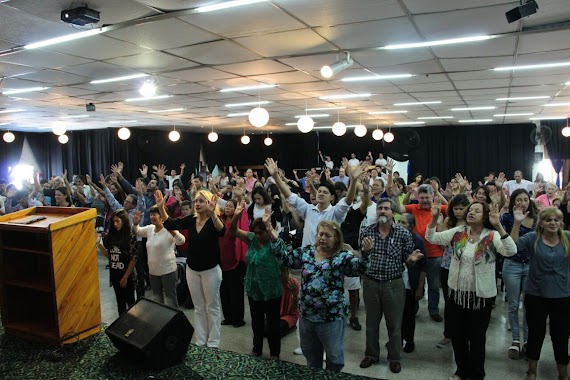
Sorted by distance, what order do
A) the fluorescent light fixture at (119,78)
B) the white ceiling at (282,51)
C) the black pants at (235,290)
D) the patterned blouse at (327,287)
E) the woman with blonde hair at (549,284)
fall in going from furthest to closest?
the fluorescent light fixture at (119,78) → the black pants at (235,290) → the white ceiling at (282,51) → the woman with blonde hair at (549,284) → the patterned blouse at (327,287)

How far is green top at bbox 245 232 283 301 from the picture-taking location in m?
3.55

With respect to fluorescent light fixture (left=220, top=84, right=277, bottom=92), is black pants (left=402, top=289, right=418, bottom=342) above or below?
below

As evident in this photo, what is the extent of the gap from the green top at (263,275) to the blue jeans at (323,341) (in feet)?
2.04

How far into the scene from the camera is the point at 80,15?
322 centimetres

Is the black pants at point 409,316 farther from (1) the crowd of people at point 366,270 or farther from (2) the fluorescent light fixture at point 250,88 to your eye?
(2) the fluorescent light fixture at point 250,88

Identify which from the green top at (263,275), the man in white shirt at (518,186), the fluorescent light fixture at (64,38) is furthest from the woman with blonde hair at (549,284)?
the man in white shirt at (518,186)

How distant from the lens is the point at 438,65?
5.55m

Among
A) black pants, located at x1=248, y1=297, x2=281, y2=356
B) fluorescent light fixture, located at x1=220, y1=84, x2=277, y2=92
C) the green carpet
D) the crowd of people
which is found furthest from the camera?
fluorescent light fixture, located at x1=220, y1=84, x2=277, y2=92

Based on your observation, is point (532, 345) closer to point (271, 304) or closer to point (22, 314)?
point (271, 304)

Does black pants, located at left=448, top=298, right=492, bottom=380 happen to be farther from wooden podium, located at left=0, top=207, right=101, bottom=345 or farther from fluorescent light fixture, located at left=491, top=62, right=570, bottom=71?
fluorescent light fixture, located at left=491, top=62, right=570, bottom=71

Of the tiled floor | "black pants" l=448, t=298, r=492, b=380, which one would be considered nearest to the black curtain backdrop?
the tiled floor

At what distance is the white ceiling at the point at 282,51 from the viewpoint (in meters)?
3.51

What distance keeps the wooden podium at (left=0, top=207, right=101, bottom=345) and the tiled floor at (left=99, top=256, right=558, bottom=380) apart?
5.87 feet

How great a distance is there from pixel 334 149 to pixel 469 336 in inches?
579
